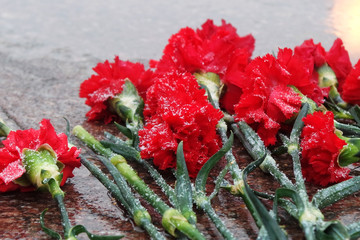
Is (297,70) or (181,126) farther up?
(297,70)

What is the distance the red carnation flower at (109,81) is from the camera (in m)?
1.02

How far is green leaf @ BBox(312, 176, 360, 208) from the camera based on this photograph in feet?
2.28

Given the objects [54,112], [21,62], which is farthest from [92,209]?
[21,62]

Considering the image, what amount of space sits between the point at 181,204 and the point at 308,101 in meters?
0.33

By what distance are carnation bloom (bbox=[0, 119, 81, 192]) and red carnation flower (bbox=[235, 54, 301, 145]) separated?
0.29 meters

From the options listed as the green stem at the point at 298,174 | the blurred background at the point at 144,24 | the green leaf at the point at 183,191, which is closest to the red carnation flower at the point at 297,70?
the green stem at the point at 298,174

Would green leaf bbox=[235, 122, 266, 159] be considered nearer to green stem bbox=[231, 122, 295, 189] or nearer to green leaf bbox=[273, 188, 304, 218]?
green stem bbox=[231, 122, 295, 189]

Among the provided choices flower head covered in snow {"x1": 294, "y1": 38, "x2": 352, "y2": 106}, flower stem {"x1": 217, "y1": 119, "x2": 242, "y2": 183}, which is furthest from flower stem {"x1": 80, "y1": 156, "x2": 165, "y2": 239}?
flower head covered in snow {"x1": 294, "y1": 38, "x2": 352, "y2": 106}

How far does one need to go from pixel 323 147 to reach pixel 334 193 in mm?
80

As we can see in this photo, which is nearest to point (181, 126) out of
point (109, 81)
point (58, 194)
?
point (58, 194)

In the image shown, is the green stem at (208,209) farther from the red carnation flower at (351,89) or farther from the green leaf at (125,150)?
the red carnation flower at (351,89)

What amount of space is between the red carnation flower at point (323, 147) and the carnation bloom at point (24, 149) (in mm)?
354

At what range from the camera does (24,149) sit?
29.8 inches

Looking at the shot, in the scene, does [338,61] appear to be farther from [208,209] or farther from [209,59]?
[208,209]
